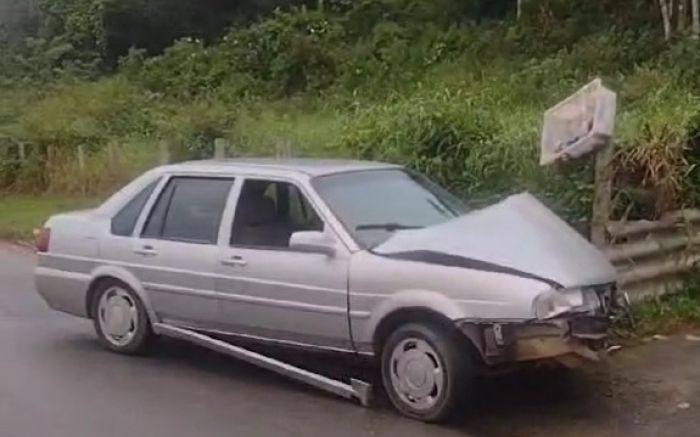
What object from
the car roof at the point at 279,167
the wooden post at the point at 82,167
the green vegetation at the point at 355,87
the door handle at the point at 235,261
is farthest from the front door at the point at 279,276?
the wooden post at the point at 82,167

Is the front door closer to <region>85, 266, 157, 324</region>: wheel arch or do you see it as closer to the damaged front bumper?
<region>85, 266, 157, 324</region>: wheel arch

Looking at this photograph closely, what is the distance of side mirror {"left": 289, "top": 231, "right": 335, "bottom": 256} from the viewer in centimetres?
823

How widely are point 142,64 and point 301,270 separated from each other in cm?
2851

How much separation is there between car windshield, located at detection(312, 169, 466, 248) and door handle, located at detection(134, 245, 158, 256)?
1365 millimetres

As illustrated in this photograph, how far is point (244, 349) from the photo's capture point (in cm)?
888

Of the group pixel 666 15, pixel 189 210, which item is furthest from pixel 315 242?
pixel 666 15

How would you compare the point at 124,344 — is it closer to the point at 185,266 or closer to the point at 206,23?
the point at 185,266

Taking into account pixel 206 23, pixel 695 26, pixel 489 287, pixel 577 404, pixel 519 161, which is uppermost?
pixel 206 23

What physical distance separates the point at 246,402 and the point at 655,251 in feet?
12.5

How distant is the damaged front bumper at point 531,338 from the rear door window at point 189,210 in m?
2.26

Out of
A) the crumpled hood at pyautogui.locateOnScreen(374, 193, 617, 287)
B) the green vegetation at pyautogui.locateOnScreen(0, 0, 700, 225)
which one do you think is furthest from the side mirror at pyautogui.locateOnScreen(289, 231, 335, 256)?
the green vegetation at pyautogui.locateOnScreen(0, 0, 700, 225)

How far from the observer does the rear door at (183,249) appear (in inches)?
352

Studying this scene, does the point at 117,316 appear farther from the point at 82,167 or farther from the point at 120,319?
the point at 82,167

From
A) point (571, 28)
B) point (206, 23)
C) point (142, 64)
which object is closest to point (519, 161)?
point (571, 28)
